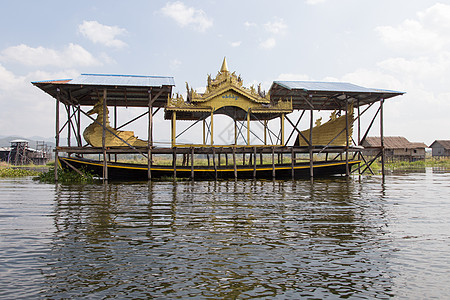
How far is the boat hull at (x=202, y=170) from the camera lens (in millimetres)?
19969

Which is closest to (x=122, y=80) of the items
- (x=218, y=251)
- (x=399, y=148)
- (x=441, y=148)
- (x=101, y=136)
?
(x=101, y=136)

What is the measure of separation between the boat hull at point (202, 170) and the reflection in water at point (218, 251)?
32.5 ft

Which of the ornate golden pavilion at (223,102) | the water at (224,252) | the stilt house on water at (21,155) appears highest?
the ornate golden pavilion at (223,102)

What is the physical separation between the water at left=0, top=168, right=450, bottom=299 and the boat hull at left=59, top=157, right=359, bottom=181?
31.9 ft

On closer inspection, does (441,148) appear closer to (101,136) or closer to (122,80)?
(122,80)

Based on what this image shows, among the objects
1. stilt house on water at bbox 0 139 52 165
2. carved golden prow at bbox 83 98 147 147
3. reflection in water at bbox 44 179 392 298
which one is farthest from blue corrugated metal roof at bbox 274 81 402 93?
stilt house on water at bbox 0 139 52 165

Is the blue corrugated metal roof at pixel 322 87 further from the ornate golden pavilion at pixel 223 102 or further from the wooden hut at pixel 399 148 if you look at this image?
the wooden hut at pixel 399 148

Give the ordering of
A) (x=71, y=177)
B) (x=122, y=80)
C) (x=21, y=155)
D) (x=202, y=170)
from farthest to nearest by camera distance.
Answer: (x=21, y=155) < (x=202, y=170) < (x=122, y=80) < (x=71, y=177)

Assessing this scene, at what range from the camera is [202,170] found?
69.9 feet

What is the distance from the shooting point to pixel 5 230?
7.31 meters

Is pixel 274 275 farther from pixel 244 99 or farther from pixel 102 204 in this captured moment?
pixel 244 99

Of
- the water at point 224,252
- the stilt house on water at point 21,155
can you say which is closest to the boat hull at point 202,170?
the water at point 224,252

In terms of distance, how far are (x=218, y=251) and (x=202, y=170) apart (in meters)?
15.7

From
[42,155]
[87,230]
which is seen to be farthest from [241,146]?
[42,155]
